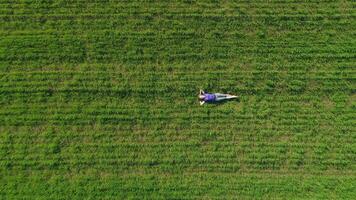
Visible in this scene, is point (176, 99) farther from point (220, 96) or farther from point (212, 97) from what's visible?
point (220, 96)

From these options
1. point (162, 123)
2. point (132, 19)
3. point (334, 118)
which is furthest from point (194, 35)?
point (334, 118)

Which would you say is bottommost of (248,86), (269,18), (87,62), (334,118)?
(334,118)

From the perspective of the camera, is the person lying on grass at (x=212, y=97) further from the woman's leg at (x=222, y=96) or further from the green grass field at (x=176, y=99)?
the green grass field at (x=176, y=99)

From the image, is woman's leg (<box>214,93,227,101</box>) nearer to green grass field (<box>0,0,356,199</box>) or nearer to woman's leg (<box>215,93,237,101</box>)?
woman's leg (<box>215,93,237,101</box>)

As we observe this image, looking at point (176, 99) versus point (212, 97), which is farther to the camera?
point (176, 99)

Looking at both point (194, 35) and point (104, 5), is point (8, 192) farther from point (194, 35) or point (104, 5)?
point (194, 35)

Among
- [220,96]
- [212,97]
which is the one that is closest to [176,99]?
[212,97]
